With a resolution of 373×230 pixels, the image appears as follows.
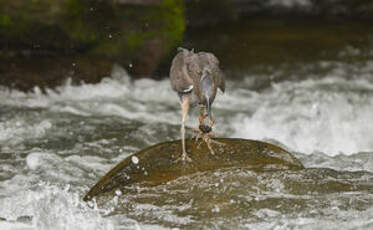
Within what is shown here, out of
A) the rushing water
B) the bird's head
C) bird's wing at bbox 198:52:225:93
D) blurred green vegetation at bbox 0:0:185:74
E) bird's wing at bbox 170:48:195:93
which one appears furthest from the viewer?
blurred green vegetation at bbox 0:0:185:74

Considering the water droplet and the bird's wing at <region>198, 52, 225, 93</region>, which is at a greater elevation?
the bird's wing at <region>198, 52, 225, 93</region>

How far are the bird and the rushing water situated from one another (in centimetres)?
62

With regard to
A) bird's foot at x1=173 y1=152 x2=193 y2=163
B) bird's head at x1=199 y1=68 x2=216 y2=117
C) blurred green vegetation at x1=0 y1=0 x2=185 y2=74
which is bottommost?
bird's foot at x1=173 y1=152 x2=193 y2=163

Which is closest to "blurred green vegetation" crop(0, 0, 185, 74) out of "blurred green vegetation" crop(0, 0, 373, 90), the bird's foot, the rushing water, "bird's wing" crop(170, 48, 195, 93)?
"blurred green vegetation" crop(0, 0, 373, 90)

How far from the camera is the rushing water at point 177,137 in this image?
170 inches

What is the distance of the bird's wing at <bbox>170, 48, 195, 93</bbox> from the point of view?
16.3 feet

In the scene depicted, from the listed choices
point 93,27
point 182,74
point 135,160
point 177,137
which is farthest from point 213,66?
point 93,27

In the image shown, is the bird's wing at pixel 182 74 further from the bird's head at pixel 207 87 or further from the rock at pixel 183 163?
the rock at pixel 183 163

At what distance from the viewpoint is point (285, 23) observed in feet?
42.6

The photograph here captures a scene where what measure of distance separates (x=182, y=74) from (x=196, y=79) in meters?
0.25

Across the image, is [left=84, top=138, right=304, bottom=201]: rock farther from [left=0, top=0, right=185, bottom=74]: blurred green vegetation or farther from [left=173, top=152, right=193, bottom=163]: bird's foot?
[left=0, top=0, right=185, bottom=74]: blurred green vegetation

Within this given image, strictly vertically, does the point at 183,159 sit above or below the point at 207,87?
below

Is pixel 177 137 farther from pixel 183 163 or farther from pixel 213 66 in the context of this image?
pixel 213 66

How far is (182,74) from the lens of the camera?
199 inches
